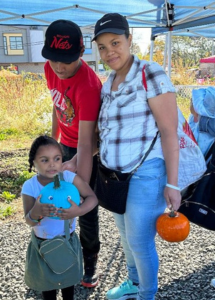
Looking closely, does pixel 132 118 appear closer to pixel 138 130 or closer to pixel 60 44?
pixel 138 130

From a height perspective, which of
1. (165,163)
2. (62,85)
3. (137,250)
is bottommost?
(137,250)

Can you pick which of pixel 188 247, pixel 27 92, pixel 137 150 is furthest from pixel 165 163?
pixel 27 92

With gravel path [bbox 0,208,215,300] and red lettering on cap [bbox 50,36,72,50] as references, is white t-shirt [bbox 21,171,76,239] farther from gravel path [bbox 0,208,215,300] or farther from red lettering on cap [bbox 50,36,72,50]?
gravel path [bbox 0,208,215,300]

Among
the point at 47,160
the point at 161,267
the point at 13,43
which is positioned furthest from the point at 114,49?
the point at 13,43

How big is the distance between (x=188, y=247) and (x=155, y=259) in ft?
4.26

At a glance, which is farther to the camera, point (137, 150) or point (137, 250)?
point (137, 250)

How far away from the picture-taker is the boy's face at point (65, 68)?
186cm

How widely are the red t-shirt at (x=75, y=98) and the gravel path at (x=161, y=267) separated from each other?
3.80 ft

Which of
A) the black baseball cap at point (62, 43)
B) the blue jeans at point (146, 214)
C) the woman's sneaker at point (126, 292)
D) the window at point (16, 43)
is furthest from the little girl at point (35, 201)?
the window at point (16, 43)

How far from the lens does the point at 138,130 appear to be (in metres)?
1.72

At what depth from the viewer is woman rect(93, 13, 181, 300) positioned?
5.46 feet

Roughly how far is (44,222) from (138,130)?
0.71 m

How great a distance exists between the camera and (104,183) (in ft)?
6.25

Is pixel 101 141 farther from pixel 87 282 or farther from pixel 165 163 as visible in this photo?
pixel 87 282
